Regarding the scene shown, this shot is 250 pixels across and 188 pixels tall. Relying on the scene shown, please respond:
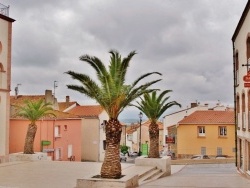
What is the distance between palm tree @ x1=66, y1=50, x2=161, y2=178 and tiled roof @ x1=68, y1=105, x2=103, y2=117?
116 ft

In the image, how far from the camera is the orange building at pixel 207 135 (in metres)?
56.6

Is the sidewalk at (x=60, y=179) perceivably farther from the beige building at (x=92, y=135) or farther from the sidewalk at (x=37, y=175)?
the beige building at (x=92, y=135)

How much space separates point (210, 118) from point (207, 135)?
2.35 metres

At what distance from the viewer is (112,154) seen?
52.0 feet

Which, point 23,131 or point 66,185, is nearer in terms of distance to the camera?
point 66,185

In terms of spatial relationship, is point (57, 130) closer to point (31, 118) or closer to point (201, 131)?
point (31, 118)

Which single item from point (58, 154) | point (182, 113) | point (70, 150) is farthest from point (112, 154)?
point (182, 113)

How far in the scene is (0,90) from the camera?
89.4ft

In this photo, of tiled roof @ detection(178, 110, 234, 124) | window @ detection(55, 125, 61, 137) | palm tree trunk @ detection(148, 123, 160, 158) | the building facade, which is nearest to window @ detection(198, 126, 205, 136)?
tiled roof @ detection(178, 110, 234, 124)

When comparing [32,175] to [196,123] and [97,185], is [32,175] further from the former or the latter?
[196,123]

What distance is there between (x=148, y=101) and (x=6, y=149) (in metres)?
10.2

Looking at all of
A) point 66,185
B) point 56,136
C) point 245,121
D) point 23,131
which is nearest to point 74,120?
point 56,136

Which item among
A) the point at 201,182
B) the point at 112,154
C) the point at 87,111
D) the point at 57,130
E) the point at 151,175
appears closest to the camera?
the point at 112,154

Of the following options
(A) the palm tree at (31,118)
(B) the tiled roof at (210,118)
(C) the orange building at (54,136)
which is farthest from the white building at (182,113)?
(A) the palm tree at (31,118)
